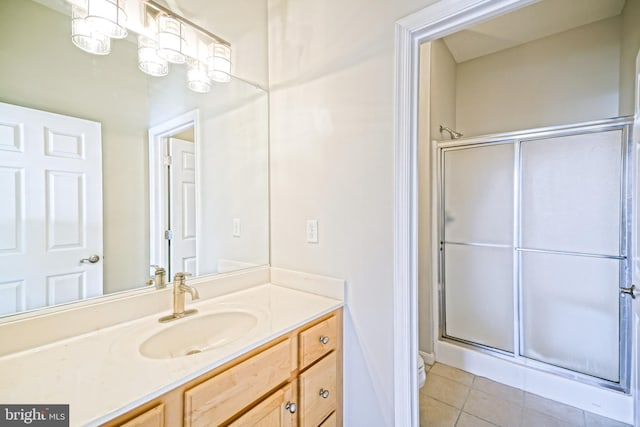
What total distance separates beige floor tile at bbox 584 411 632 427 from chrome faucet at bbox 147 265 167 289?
2.47m

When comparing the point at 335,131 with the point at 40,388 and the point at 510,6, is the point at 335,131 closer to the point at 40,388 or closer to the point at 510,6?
the point at 510,6

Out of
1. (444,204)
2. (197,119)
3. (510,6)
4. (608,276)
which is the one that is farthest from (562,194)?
(197,119)

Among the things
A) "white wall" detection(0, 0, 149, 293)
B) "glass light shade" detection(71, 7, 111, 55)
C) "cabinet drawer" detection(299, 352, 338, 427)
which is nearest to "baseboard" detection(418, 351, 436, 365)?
"cabinet drawer" detection(299, 352, 338, 427)

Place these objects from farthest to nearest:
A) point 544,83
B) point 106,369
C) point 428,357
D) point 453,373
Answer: point 544,83, point 428,357, point 453,373, point 106,369

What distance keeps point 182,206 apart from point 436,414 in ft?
6.35

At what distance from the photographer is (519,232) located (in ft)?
6.95

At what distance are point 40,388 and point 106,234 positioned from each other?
1.77 ft

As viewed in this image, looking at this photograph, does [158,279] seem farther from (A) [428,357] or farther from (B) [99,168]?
(A) [428,357]

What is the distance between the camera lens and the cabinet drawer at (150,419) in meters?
0.62

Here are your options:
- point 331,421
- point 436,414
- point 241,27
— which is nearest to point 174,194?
point 241,27

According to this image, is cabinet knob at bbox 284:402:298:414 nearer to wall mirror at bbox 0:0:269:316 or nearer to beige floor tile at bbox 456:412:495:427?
wall mirror at bbox 0:0:269:316

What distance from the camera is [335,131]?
1.34m

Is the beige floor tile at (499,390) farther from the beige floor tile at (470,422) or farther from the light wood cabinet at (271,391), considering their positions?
the light wood cabinet at (271,391)

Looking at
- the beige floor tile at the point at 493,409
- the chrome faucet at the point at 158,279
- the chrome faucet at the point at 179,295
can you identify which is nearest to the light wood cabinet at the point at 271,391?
the chrome faucet at the point at 179,295
